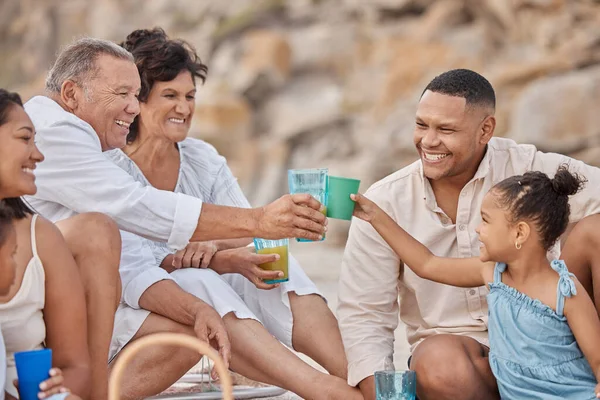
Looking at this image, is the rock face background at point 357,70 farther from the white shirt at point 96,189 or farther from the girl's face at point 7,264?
the girl's face at point 7,264

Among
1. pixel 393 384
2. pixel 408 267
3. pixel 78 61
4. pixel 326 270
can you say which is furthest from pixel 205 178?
pixel 326 270

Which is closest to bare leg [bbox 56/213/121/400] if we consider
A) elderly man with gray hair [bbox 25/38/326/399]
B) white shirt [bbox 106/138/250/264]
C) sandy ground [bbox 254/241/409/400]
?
elderly man with gray hair [bbox 25/38/326/399]

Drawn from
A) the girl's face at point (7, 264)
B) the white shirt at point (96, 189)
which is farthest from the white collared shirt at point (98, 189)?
the girl's face at point (7, 264)

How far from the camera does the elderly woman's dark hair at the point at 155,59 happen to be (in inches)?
188

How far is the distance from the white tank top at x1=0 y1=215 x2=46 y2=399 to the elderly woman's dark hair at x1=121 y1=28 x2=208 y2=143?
1.78 meters

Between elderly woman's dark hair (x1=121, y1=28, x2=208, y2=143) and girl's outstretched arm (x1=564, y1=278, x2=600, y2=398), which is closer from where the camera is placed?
girl's outstretched arm (x1=564, y1=278, x2=600, y2=398)

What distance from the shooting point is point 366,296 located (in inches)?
163

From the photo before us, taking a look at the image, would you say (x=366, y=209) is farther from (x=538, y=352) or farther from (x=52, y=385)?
(x=52, y=385)

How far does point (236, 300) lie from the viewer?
4.25m

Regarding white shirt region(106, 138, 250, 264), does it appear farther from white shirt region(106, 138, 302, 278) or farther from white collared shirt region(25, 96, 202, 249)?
white collared shirt region(25, 96, 202, 249)

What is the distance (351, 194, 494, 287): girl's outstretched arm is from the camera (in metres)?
3.88

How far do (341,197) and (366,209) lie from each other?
14 centimetres

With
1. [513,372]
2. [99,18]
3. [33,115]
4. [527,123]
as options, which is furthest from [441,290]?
[99,18]

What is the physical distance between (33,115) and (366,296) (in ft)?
5.04
